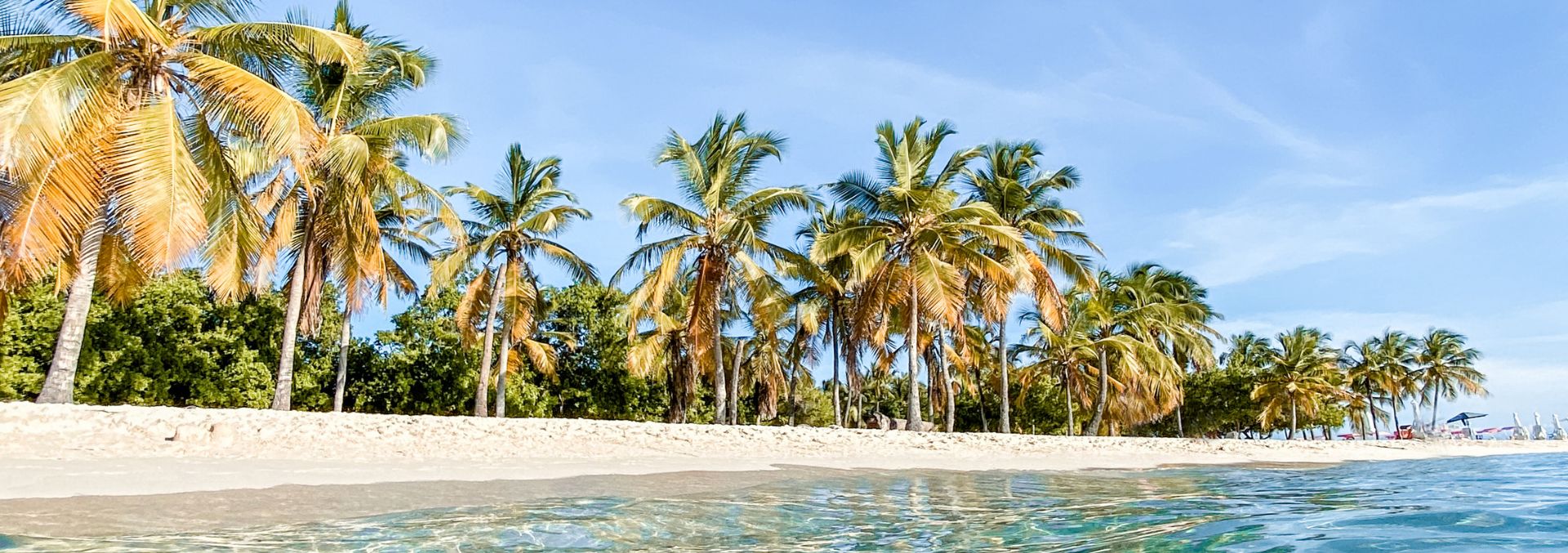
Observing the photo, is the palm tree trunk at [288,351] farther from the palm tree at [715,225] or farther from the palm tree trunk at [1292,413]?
the palm tree trunk at [1292,413]

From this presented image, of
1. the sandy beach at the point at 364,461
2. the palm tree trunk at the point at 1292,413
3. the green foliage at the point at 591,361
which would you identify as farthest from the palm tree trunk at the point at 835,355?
the palm tree trunk at the point at 1292,413

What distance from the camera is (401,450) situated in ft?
37.8

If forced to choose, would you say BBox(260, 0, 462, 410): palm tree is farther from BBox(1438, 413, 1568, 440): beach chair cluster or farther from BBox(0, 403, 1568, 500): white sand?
BBox(1438, 413, 1568, 440): beach chair cluster

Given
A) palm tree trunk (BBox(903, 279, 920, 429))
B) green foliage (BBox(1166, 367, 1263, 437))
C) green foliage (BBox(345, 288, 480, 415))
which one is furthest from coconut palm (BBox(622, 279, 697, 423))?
green foliage (BBox(1166, 367, 1263, 437))

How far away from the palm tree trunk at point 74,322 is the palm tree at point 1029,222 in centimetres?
1595

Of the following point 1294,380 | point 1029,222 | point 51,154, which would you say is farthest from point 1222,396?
point 51,154

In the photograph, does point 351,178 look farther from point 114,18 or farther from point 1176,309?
point 1176,309

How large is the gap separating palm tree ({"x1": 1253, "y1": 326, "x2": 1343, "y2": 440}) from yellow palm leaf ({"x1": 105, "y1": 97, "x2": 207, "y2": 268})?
41443 mm

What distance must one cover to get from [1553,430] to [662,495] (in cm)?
6665

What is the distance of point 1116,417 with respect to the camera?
32.6m

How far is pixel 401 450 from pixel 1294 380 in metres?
40.3

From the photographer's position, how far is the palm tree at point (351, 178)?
1445 cm

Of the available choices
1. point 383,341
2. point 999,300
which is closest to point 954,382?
point 999,300

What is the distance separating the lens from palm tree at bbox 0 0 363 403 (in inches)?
362
